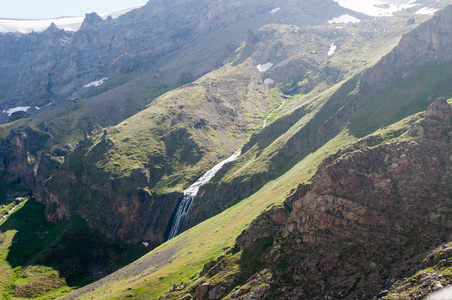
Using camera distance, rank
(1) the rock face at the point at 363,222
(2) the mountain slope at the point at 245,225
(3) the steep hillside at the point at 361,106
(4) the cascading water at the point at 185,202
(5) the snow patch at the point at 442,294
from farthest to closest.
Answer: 1. (4) the cascading water at the point at 185,202
2. (3) the steep hillside at the point at 361,106
3. (2) the mountain slope at the point at 245,225
4. (1) the rock face at the point at 363,222
5. (5) the snow patch at the point at 442,294

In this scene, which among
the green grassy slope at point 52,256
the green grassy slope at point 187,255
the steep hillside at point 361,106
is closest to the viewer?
the green grassy slope at point 187,255

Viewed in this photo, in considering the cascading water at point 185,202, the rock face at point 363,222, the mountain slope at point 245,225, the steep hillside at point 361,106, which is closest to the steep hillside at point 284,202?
the rock face at point 363,222

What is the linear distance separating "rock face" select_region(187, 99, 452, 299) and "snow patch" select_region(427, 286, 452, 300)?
5799 millimetres

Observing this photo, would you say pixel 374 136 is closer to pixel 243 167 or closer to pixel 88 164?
pixel 243 167

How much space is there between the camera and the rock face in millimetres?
45938

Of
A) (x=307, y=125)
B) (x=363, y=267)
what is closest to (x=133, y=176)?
(x=307, y=125)

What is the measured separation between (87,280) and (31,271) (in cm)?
2008

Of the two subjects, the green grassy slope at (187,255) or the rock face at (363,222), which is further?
the green grassy slope at (187,255)

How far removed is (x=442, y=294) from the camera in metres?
34.7

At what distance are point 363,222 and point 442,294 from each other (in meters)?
18.5

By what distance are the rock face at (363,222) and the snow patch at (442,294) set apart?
5.80 m

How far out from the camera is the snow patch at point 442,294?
33.9 metres

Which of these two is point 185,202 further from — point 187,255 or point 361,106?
point 361,106

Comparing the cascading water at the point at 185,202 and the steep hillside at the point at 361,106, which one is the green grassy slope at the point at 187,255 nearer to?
the steep hillside at the point at 361,106
